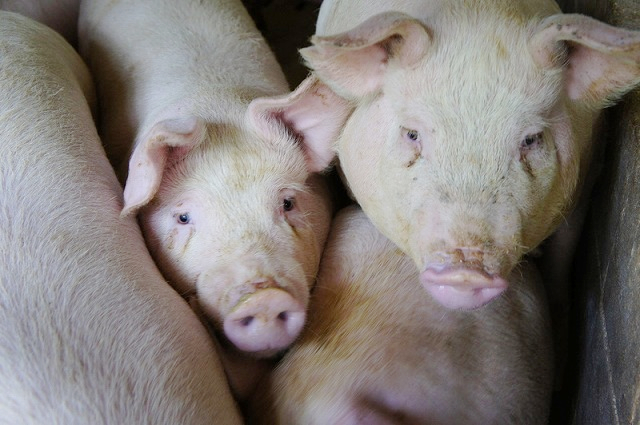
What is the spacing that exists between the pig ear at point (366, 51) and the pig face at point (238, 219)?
9.5 inches

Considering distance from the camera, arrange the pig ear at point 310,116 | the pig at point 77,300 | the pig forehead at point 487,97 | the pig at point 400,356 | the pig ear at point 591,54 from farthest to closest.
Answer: the pig ear at point 310,116 → the pig at point 400,356 → the pig forehead at point 487,97 → the pig ear at point 591,54 → the pig at point 77,300

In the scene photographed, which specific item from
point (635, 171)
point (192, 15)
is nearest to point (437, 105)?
point (635, 171)

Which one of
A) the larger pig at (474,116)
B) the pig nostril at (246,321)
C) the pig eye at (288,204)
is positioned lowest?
the pig nostril at (246,321)

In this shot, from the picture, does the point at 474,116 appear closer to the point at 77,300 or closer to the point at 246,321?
the point at 246,321

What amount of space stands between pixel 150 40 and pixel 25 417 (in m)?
1.85

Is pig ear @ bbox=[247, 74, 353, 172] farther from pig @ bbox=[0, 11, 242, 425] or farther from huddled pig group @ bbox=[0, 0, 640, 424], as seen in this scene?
pig @ bbox=[0, 11, 242, 425]

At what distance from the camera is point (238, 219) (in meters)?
2.08

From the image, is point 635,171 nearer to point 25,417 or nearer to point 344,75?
point 344,75

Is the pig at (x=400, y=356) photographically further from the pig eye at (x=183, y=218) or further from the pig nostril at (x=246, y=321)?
the pig eye at (x=183, y=218)

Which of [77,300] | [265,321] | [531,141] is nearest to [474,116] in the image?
[531,141]

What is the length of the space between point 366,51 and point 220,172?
637mm

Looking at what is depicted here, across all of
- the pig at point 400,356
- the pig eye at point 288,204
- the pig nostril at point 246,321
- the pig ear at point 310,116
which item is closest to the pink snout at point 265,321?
the pig nostril at point 246,321

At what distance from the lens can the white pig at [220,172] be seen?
1977 millimetres

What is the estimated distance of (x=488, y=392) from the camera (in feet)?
6.40
